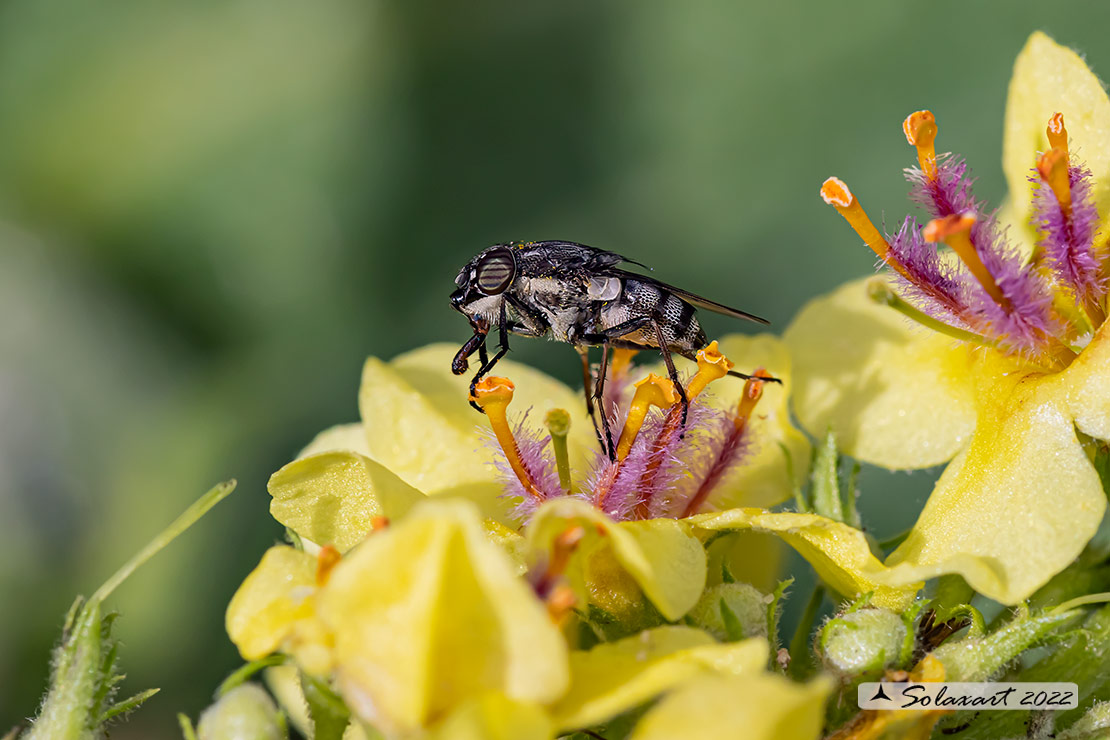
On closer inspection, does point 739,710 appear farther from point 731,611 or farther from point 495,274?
point 495,274

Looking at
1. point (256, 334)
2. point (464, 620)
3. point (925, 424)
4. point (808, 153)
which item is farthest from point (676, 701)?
point (256, 334)

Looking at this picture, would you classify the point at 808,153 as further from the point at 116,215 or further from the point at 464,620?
the point at 464,620

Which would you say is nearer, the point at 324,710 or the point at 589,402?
the point at 324,710

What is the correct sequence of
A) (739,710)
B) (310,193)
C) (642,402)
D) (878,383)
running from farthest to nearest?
(310,193)
(878,383)
(642,402)
(739,710)

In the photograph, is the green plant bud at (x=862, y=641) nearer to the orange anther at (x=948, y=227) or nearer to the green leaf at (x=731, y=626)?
the green leaf at (x=731, y=626)

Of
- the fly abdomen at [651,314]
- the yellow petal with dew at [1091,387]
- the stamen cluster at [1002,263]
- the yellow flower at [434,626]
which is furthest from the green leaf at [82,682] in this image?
the yellow petal with dew at [1091,387]

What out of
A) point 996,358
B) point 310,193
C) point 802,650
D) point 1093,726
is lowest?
point 1093,726

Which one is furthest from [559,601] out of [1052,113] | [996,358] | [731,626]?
[1052,113]

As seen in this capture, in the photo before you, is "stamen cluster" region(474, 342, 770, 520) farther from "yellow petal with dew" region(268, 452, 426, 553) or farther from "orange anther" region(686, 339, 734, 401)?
"yellow petal with dew" region(268, 452, 426, 553)
